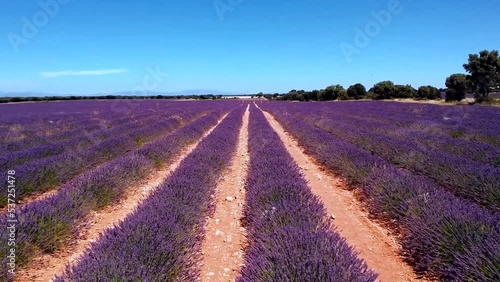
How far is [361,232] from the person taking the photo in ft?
13.0

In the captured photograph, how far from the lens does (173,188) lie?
4285 millimetres

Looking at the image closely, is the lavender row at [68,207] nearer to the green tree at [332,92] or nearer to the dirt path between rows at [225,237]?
the dirt path between rows at [225,237]

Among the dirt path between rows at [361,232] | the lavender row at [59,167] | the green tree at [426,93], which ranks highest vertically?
the green tree at [426,93]

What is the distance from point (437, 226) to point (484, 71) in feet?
142

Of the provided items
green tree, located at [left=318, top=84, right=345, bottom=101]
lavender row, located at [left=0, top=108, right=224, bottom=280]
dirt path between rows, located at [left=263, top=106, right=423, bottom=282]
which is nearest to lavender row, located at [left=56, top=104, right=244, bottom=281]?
lavender row, located at [left=0, top=108, right=224, bottom=280]

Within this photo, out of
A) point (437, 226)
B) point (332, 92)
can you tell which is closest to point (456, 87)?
point (332, 92)

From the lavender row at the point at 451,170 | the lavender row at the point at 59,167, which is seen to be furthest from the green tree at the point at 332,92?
the lavender row at the point at 59,167

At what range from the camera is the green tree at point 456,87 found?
40.2 metres

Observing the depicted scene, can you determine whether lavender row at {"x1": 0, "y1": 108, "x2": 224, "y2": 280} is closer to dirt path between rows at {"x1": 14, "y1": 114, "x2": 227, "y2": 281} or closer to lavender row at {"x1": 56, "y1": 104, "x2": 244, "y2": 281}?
dirt path between rows at {"x1": 14, "y1": 114, "x2": 227, "y2": 281}

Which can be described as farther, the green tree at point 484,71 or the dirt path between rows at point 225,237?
the green tree at point 484,71

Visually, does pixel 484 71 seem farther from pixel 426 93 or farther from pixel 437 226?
pixel 437 226

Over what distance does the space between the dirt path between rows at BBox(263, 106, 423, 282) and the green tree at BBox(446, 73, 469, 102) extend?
134ft

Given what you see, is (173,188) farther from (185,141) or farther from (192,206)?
(185,141)

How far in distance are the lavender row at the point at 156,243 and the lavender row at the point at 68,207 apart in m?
0.81
